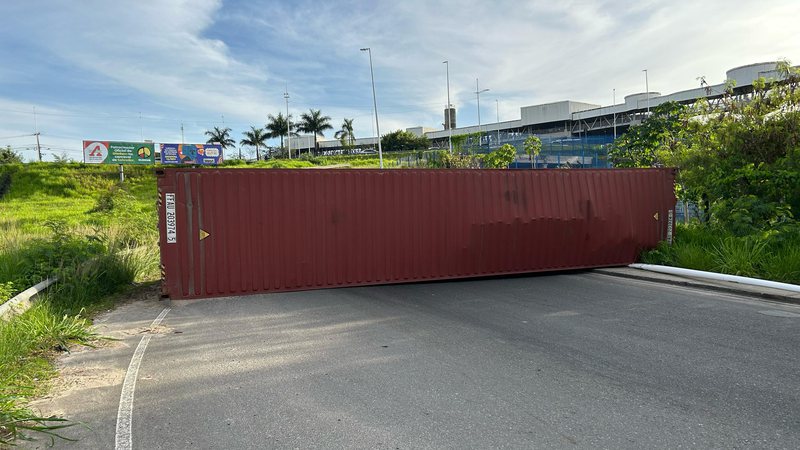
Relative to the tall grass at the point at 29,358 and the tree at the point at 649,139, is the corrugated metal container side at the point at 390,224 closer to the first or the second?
the tall grass at the point at 29,358

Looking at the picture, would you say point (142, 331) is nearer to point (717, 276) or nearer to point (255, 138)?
point (717, 276)

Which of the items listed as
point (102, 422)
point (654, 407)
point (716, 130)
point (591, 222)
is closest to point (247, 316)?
point (102, 422)

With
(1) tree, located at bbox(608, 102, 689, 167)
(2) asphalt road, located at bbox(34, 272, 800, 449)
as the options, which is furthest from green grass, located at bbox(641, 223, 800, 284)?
(1) tree, located at bbox(608, 102, 689, 167)

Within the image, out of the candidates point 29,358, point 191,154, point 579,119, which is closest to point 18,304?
point 29,358

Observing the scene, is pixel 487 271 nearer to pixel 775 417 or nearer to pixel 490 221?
pixel 490 221

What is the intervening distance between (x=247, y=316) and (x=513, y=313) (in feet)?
12.9

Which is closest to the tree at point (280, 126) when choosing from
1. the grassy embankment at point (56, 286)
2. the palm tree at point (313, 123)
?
the palm tree at point (313, 123)

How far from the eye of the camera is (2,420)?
3.88m

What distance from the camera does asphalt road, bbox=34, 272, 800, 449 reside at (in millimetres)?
3723

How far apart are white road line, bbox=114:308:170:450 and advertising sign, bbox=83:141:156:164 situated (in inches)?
2111

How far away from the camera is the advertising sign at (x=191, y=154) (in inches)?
2291

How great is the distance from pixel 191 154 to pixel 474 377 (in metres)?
61.2

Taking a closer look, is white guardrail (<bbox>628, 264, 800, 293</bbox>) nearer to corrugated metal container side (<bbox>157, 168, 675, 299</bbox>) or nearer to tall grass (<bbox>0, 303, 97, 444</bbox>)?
corrugated metal container side (<bbox>157, 168, 675, 299</bbox>)

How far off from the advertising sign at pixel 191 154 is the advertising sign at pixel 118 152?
293 centimetres
